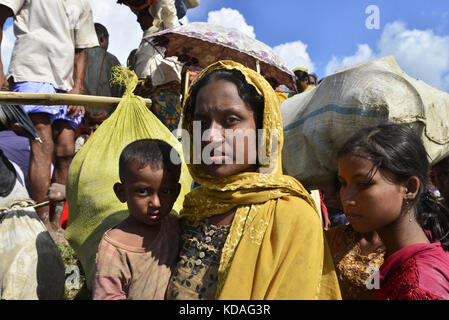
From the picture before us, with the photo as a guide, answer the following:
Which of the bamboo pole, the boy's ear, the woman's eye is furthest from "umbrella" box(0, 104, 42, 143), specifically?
the woman's eye

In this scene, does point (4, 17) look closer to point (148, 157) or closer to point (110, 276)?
point (148, 157)

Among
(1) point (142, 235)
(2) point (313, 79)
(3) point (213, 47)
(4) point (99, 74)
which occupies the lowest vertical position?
(1) point (142, 235)

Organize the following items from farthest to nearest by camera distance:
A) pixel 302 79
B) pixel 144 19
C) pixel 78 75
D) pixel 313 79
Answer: pixel 313 79 < pixel 302 79 < pixel 144 19 < pixel 78 75

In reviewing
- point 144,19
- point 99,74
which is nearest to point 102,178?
point 99,74

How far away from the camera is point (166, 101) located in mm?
5371

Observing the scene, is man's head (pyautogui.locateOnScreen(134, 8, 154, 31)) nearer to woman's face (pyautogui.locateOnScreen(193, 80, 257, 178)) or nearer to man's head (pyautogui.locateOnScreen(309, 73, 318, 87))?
man's head (pyautogui.locateOnScreen(309, 73, 318, 87))

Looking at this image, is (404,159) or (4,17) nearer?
(404,159)

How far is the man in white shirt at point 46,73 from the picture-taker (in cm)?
378

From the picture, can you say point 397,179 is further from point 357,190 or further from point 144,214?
point 144,214

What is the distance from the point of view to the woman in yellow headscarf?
5.07ft

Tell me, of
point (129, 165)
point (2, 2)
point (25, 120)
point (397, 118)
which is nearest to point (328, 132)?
point (397, 118)

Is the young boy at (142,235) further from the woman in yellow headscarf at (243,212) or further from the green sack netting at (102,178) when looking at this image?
the green sack netting at (102,178)

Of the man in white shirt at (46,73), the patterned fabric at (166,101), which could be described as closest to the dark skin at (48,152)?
the man in white shirt at (46,73)

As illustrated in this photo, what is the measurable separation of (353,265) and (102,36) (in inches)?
210
